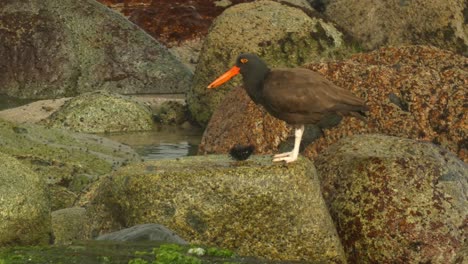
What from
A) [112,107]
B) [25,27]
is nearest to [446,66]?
[112,107]

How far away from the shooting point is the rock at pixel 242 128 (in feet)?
45.8

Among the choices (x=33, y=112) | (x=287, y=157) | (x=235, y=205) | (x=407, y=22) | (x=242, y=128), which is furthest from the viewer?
(x=407, y=22)

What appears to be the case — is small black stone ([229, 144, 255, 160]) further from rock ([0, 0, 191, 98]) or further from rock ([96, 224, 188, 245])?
rock ([0, 0, 191, 98])

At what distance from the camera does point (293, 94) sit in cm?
1120

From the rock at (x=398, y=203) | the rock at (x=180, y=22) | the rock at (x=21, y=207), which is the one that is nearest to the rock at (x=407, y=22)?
the rock at (x=180, y=22)

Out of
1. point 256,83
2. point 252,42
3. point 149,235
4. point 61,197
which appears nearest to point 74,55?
point 252,42

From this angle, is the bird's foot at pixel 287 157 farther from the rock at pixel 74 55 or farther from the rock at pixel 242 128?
the rock at pixel 74 55

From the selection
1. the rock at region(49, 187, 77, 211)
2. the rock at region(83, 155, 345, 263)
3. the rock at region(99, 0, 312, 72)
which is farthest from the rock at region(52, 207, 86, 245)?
the rock at region(99, 0, 312, 72)

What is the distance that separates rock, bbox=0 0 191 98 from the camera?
26.5 meters

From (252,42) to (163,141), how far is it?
266cm

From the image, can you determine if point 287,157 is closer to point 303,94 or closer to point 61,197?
point 303,94

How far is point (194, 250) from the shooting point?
9.48 metres

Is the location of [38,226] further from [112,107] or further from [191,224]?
[112,107]

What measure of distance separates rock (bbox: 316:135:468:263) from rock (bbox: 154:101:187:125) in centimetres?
1012
